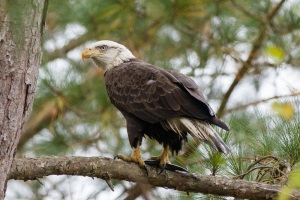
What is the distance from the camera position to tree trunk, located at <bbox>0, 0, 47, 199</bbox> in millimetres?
2943

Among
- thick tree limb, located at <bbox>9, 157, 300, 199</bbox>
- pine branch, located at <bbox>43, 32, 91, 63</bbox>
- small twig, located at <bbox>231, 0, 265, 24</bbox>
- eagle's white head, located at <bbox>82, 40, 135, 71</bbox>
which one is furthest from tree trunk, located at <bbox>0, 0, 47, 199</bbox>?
small twig, located at <bbox>231, 0, 265, 24</bbox>

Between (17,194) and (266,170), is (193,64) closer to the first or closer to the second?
(17,194)

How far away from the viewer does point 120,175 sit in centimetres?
365

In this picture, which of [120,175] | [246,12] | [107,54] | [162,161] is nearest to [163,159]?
[162,161]

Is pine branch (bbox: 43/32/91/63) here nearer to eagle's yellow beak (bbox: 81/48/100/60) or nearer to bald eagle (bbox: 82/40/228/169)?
eagle's yellow beak (bbox: 81/48/100/60)

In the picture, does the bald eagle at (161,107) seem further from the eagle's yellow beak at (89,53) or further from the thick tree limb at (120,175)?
the eagle's yellow beak at (89,53)

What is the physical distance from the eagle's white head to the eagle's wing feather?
413 mm

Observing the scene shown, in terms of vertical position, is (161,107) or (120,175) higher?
(161,107)

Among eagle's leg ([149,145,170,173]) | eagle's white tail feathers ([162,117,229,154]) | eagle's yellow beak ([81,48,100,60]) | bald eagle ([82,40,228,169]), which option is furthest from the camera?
eagle's yellow beak ([81,48,100,60])

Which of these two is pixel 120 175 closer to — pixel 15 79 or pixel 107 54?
pixel 15 79

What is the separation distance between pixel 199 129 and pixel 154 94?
1.64 ft

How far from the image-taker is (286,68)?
5680 millimetres

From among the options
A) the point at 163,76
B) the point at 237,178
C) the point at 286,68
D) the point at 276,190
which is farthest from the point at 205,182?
the point at 286,68

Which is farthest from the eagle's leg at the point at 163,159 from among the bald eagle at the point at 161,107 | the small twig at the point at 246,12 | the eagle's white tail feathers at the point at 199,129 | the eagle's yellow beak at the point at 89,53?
the small twig at the point at 246,12
